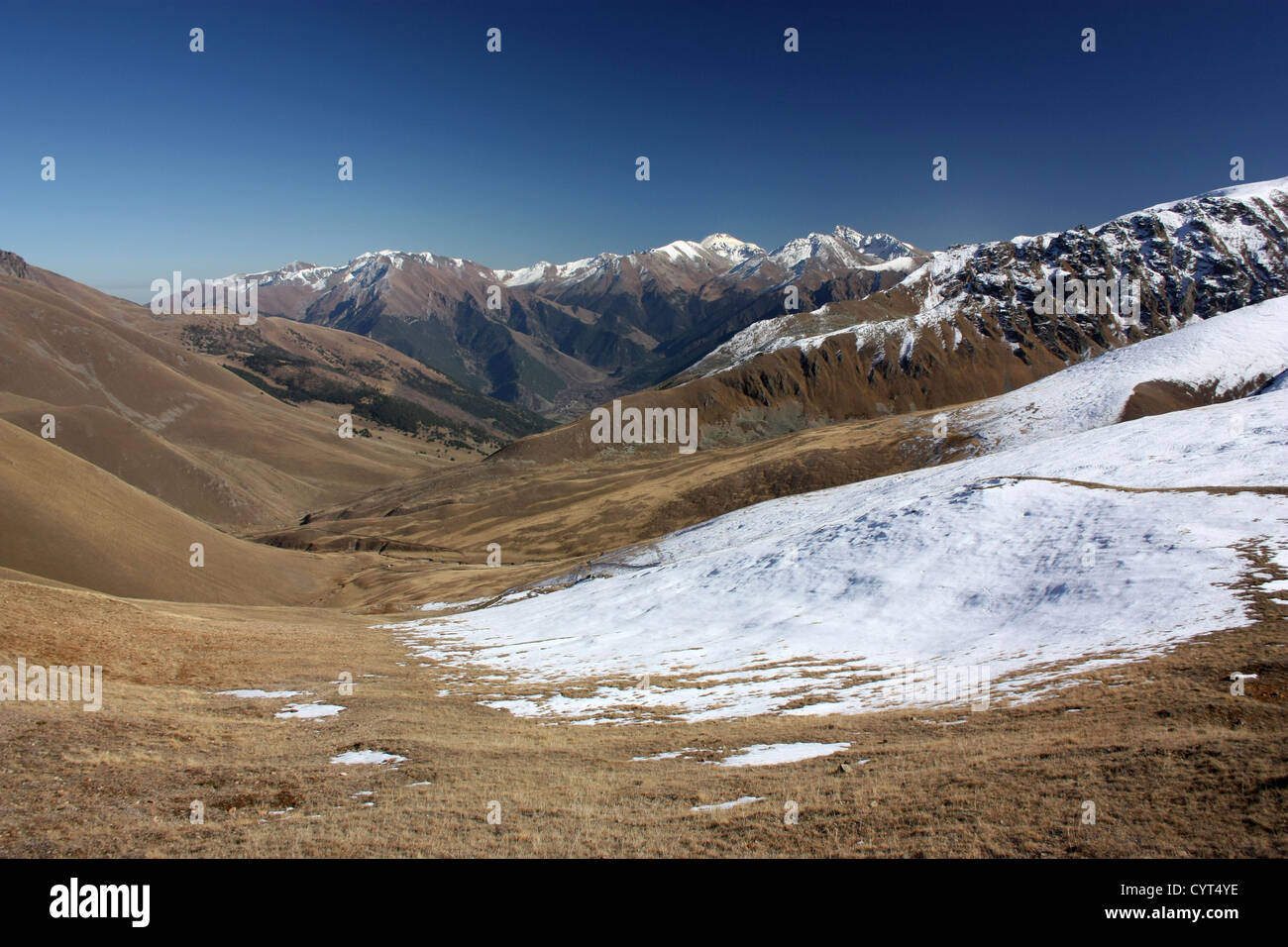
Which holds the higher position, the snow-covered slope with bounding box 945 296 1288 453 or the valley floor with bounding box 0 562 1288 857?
the snow-covered slope with bounding box 945 296 1288 453

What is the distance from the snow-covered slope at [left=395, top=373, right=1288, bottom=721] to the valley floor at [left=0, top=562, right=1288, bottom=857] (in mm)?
2842

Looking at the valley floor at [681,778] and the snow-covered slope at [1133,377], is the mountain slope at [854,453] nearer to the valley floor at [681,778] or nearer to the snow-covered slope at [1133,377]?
the snow-covered slope at [1133,377]

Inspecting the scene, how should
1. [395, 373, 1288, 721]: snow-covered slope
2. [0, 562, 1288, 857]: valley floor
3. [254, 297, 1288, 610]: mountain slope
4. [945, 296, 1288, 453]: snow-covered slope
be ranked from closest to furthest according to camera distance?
[0, 562, 1288, 857]: valley floor < [395, 373, 1288, 721]: snow-covered slope < [945, 296, 1288, 453]: snow-covered slope < [254, 297, 1288, 610]: mountain slope

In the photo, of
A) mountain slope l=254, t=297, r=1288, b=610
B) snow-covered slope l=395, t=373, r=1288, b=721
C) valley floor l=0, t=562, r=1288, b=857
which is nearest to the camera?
valley floor l=0, t=562, r=1288, b=857

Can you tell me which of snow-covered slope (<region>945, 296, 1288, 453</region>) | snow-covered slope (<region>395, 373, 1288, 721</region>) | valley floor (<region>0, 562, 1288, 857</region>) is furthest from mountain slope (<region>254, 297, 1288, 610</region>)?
valley floor (<region>0, 562, 1288, 857</region>)

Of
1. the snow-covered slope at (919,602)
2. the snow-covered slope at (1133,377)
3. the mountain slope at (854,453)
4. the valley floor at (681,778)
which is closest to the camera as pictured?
the valley floor at (681,778)

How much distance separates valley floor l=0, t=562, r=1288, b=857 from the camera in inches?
463

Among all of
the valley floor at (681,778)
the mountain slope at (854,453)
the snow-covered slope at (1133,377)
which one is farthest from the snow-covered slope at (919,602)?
the snow-covered slope at (1133,377)

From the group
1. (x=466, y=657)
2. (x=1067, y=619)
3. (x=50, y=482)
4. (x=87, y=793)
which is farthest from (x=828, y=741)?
(x=50, y=482)

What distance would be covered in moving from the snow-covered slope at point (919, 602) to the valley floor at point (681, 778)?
112 inches

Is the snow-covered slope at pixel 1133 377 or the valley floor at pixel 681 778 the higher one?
the snow-covered slope at pixel 1133 377

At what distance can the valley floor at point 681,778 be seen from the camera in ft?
38.5

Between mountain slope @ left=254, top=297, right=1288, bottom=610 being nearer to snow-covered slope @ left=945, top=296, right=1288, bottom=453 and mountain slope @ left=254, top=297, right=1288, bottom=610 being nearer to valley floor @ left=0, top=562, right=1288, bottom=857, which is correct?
snow-covered slope @ left=945, top=296, right=1288, bottom=453
